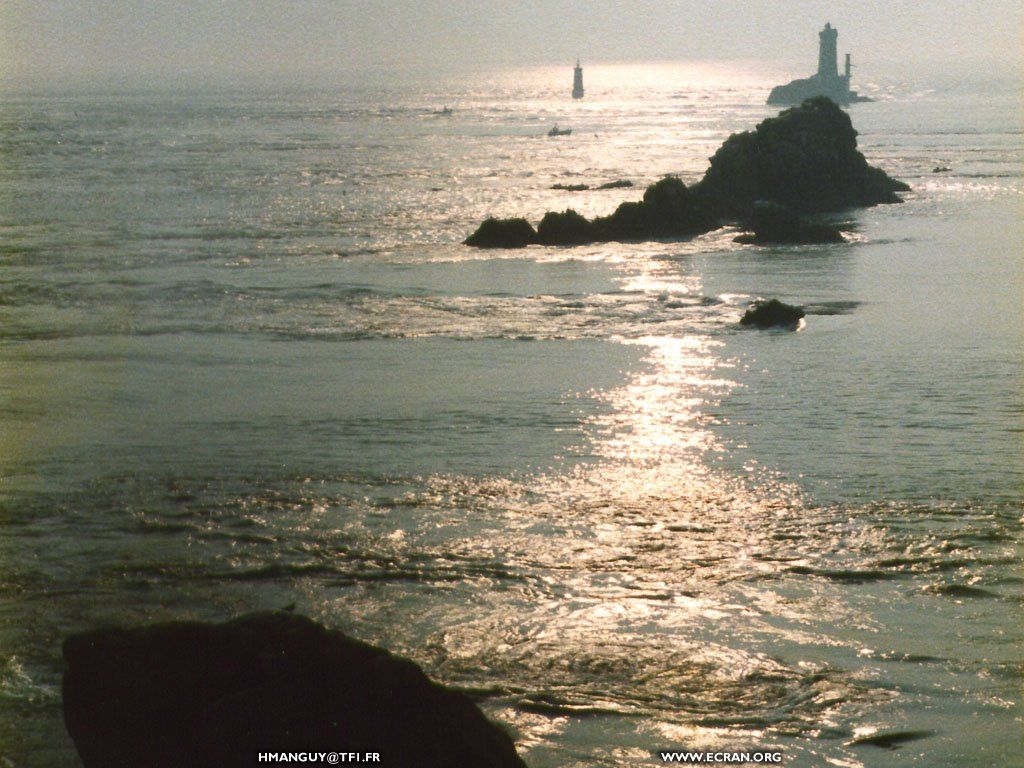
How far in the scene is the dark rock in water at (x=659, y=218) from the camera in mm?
34719

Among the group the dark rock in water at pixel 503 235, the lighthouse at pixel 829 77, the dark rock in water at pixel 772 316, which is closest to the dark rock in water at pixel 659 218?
the dark rock in water at pixel 503 235

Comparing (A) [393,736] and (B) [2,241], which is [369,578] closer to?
(A) [393,736]

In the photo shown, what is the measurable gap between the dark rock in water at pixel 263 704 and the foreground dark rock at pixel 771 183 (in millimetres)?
28938

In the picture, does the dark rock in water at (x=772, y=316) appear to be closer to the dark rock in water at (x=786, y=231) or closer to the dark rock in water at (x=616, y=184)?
the dark rock in water at (x=786, y=231)

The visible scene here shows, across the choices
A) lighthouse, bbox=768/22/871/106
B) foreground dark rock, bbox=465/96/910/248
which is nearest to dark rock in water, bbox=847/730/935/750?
foreground dark rock, bbox=465/96/910/248

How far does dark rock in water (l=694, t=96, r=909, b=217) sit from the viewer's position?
42.0 m

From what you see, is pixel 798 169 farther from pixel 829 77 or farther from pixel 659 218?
pixel 829 77

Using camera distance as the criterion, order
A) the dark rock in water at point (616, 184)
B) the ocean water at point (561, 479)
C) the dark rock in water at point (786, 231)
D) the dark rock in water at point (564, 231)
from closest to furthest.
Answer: the ocean water at point (561, 479)
the dark rock in water at point (564, 231)
the dark rock in water at point (786, 231)
the dark rock in water at point (616, 184)

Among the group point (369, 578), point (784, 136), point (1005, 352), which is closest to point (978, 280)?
point (1005, 352)

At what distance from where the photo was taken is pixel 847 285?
87.2ft

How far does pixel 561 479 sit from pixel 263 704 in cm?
652

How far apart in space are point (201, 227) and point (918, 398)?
25.4 meters

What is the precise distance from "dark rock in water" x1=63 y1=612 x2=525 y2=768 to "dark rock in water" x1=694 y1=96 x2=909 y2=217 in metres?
35.7

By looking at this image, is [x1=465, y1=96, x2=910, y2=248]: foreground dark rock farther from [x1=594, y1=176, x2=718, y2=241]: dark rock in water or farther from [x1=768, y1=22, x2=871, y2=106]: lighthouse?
[x1=768, y1=22, x2=871, y2=106]: lighthouse
